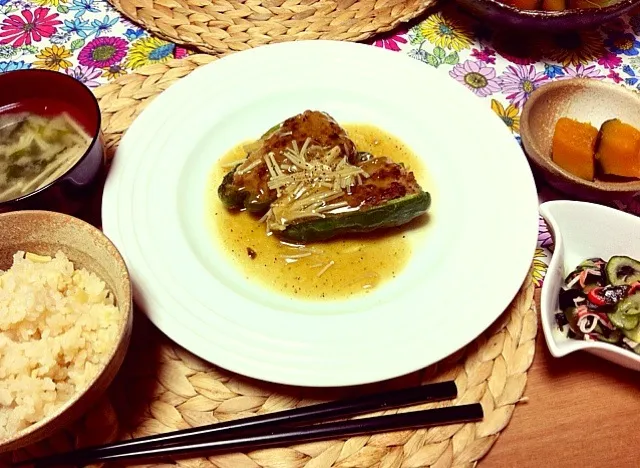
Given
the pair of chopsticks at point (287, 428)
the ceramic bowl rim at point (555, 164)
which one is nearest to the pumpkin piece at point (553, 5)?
the ceramic bowl rim at point (555, 164)

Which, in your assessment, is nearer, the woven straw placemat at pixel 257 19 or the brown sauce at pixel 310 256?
the brown sauce at pixel 310 256

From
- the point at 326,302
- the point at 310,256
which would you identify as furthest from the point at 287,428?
the point at 310,256

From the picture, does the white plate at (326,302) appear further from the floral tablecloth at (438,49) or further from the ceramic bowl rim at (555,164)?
the floral tablecloth at (438,49)

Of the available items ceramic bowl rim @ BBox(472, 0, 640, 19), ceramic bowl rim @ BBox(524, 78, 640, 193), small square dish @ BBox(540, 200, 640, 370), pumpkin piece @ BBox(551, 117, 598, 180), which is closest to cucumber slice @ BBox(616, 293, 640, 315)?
small square dish @ BBox(540, 200, 640, 370)

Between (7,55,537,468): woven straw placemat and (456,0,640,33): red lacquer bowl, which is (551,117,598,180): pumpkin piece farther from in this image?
(7,55,537,468): woven straw placemat

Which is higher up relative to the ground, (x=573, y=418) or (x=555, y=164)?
(x=555, y=164)

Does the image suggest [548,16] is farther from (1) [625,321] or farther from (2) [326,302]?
(2) [326,302]

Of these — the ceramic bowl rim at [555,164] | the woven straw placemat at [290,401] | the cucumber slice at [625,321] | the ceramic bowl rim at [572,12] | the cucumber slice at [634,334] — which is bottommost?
the woven straw placemat at [290,401]
